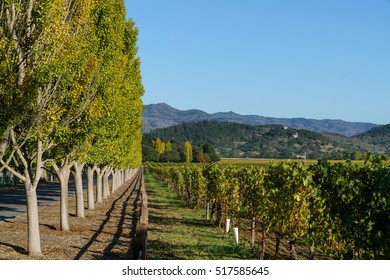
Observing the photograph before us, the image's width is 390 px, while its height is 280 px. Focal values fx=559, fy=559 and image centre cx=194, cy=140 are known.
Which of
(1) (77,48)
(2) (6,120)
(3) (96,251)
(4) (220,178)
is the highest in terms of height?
(1) (77,48)

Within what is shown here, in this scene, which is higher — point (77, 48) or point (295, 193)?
point (77, 48)

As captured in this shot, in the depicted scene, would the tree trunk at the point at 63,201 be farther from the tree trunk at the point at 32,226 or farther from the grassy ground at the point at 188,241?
the tree trunk at the point at 32,226

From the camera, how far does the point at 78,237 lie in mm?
21078

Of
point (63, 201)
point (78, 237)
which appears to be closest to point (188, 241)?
point (78, 237)

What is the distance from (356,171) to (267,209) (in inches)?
295

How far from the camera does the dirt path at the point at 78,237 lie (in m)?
17.5

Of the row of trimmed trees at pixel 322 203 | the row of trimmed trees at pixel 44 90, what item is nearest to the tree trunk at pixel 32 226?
the row of trimmed trees at pixel 44 90

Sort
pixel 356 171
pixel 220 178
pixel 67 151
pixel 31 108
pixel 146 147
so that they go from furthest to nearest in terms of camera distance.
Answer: pixel 146 147 < pixel 220 178 < pixel 67 151 < pixel 31 108 < pixel 356 171

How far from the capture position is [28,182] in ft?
57.0

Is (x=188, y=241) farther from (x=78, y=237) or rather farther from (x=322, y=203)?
(x=322, y=203)

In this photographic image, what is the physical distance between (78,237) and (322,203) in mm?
9977

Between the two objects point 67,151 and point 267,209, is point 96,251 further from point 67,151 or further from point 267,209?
point 267,209

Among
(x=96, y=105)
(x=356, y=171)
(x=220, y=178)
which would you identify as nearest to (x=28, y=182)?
(x=96, y=105)

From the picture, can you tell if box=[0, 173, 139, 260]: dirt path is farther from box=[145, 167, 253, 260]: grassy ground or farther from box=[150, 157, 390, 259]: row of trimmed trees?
box=[150, 157, 390, 259]: row of trimmed trees
